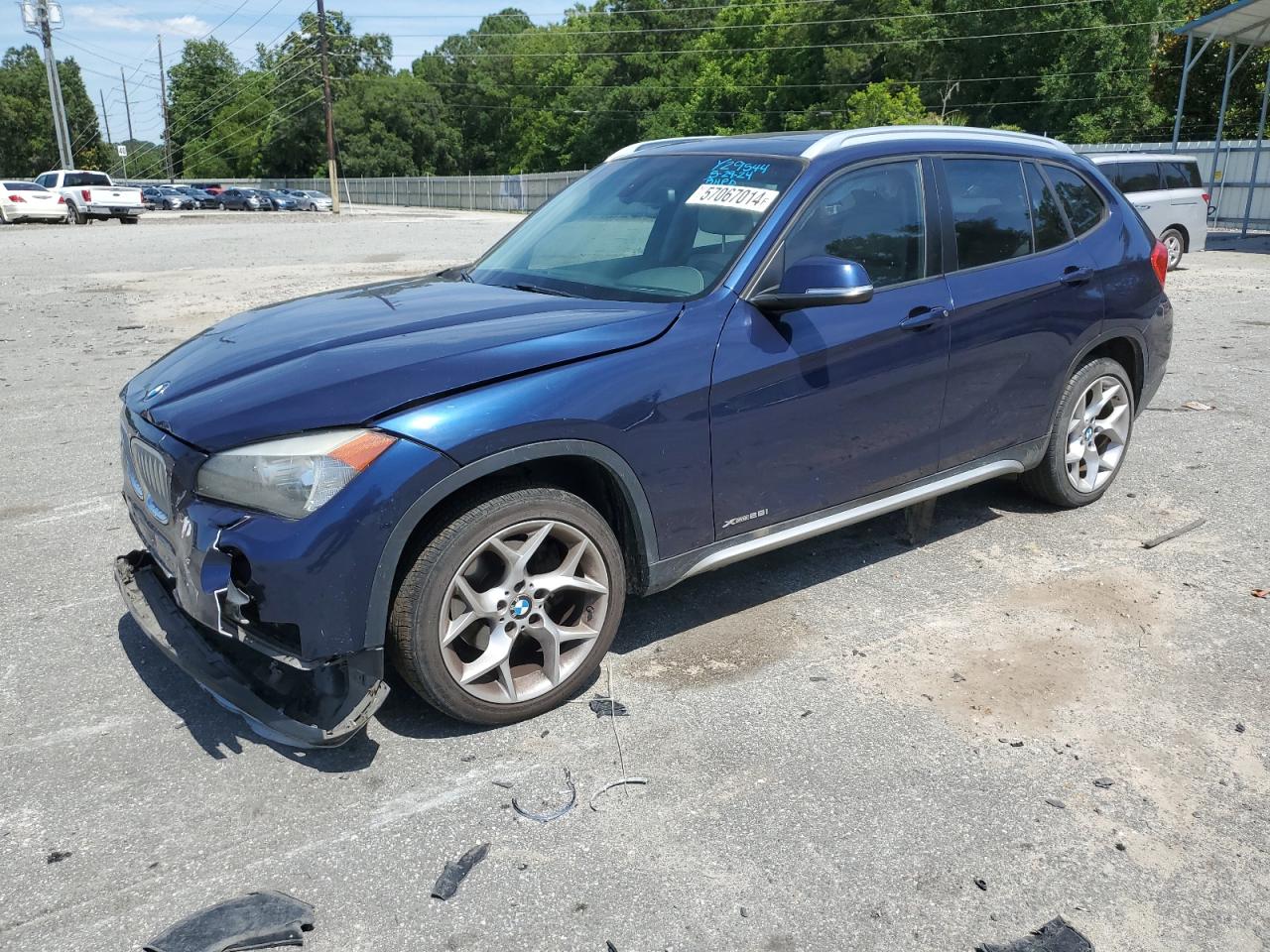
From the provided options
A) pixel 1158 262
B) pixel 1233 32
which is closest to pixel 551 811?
pixel 1158 262

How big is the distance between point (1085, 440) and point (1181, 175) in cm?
1351

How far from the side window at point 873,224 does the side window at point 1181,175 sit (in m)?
14.1

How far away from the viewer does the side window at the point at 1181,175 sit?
52.3ft

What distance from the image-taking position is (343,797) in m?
2.97

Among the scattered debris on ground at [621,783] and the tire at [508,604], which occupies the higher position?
the tire at [508,604]

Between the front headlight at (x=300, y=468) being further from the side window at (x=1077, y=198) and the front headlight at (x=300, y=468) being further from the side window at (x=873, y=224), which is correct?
the side window at (x=1077, y=198)

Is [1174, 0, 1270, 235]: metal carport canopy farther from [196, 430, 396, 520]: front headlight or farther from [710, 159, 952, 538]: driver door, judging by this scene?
[196, 430, 396, 520]: front headlight

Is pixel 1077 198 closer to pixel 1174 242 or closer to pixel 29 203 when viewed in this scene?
pixel 1174 242

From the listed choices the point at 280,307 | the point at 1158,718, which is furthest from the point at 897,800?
the point at 280,307

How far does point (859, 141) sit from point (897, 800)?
8.35 ft

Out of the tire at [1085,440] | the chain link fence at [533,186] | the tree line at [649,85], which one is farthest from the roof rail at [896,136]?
the tree line at [649,85]

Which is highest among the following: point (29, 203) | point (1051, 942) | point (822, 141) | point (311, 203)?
point (822, 141)

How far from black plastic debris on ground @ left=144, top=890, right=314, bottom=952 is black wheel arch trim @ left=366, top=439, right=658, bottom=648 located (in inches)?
28.7

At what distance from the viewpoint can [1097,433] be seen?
523 centimetres
